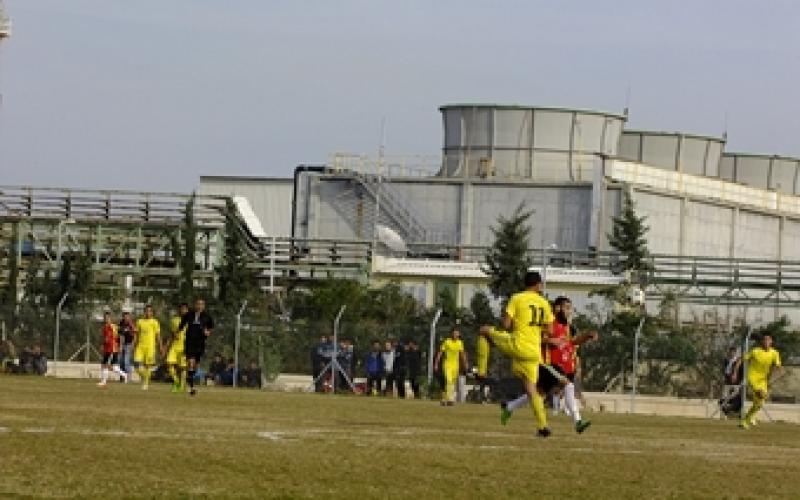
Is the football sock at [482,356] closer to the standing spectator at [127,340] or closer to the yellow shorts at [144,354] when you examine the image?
the standing spectator at [127,340]

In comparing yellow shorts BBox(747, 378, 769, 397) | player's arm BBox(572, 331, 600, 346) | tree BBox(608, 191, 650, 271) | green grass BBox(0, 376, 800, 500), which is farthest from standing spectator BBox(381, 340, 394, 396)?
tree BBox(608, 191, 650, 271)

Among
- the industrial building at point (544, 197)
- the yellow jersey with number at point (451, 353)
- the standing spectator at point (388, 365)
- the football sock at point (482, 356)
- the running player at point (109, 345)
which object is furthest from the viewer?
the industrial building at point (544, 197)

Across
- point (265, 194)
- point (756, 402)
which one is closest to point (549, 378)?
point (756, 402)

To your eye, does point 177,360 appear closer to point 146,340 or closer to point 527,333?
point 146,340

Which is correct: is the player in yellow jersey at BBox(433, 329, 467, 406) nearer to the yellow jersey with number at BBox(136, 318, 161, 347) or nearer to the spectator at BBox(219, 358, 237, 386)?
the yellow jersey with number at BBox(136, 318, 161, 347)

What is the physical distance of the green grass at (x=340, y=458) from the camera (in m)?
15.8

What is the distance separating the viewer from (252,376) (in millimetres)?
56688

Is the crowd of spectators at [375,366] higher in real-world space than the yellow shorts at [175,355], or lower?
lower

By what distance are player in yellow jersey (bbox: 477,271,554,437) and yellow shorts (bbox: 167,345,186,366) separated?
17.4 m

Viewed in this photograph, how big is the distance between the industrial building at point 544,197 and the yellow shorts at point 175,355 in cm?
4558

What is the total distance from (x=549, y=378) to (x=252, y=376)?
29.9 metres

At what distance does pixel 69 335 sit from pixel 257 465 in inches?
1676

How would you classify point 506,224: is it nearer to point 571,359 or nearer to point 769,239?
point 769,239

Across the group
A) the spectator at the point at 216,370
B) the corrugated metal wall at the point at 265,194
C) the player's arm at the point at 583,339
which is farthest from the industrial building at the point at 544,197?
the player's arm at the point at 583,339
